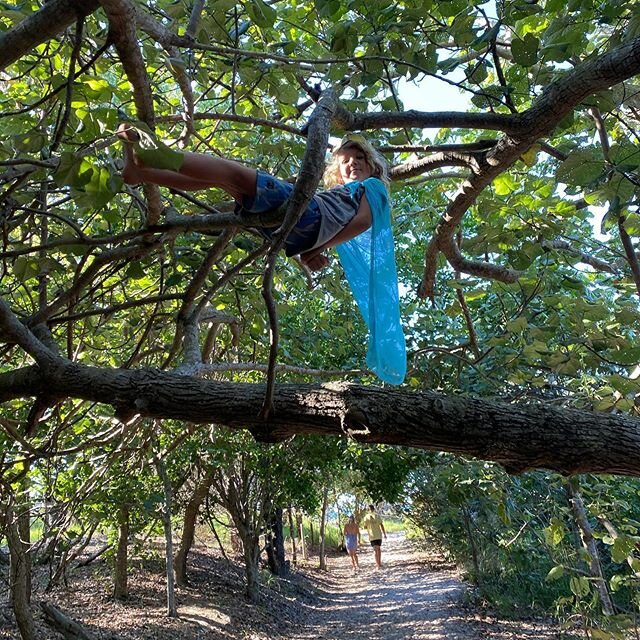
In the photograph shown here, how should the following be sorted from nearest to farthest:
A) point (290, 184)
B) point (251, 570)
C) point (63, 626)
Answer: point (290, 184)
point (63, 626)
point (251, 570)

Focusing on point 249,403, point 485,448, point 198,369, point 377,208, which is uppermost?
point 377,208

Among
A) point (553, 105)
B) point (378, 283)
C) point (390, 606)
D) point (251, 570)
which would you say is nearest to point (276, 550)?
point (390, 606)

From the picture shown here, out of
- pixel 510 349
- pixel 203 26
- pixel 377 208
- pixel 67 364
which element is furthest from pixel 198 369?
pixel 510 349

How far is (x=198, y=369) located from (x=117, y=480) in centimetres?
449

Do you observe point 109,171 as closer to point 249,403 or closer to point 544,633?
point 249,403

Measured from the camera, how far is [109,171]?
1260 millimetres

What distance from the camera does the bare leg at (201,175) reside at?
56.2 inches

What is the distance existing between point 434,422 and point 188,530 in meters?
7.68

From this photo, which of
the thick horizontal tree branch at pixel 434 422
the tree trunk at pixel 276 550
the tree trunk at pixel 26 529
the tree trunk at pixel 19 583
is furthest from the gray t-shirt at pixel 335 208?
the tree trunk at pixel 276 550

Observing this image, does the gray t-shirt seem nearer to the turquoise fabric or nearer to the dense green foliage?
the turquoise fabric

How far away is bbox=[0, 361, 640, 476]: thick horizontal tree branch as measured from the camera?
5.13 ft

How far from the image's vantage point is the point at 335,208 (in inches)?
68.6

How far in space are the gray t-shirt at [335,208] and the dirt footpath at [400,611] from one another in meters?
7.23

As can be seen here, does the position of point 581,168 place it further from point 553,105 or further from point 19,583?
point 19,583
